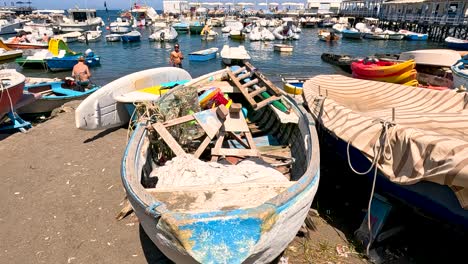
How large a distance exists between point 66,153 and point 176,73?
5415 millimetres

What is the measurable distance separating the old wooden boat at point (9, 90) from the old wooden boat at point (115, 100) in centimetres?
291

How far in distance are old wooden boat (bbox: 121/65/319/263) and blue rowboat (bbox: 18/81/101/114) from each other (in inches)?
300

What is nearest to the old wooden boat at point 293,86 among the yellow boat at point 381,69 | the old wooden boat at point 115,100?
the yellow boat at point 381,69

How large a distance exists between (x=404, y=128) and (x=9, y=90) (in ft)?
36.1

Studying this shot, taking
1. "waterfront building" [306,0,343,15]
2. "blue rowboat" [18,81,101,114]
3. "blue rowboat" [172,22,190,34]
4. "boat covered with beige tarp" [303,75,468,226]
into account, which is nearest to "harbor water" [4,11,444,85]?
"blue rowboat" [172,22,190,34]

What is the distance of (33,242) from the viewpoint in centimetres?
538

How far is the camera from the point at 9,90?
9.71m

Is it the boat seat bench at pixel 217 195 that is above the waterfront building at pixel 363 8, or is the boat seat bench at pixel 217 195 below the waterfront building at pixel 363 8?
below

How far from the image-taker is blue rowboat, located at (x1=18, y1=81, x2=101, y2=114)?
12078mm

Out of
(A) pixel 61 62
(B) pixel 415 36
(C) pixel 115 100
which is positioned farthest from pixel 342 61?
(B) pixel 415 36

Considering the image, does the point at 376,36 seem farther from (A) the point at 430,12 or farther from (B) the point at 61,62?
(B) the point at 61,62

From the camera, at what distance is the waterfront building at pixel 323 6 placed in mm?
92875

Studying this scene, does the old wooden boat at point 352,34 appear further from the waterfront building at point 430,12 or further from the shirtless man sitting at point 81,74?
the shirtless man sitting at point 81,74

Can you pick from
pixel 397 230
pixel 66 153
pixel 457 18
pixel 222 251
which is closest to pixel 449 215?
pixel 397 230
